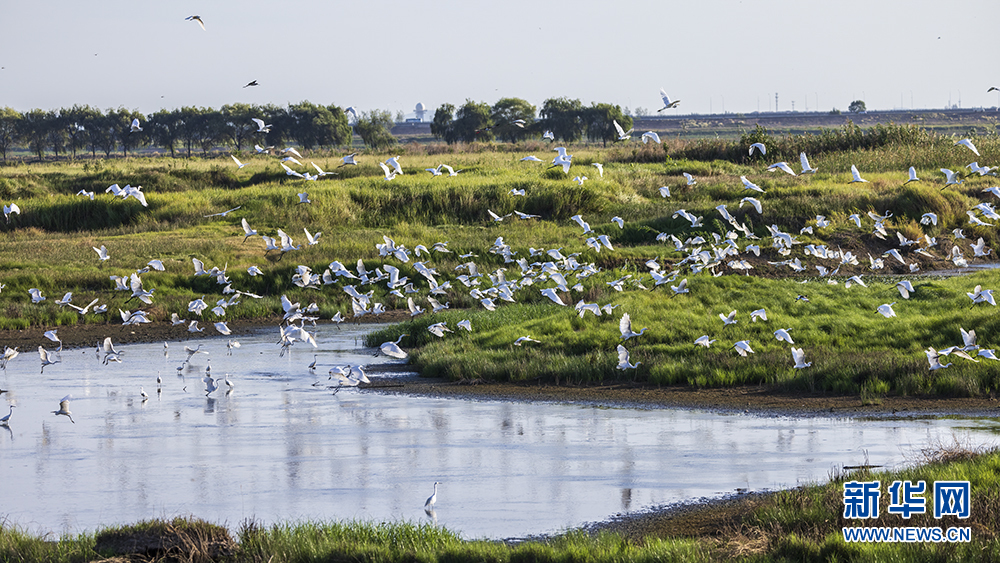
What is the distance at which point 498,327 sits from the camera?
21.1 m

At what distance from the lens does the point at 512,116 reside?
123500mm

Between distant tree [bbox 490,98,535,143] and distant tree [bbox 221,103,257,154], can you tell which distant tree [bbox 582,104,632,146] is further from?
distant tree [bbox 221,103,257,154]

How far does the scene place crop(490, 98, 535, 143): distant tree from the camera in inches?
4678

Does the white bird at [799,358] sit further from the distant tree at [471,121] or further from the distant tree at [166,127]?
the distant tree at [166,127]

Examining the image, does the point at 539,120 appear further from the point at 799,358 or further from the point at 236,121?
the point at 799,358

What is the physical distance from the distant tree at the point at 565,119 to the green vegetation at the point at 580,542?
112683 millimetres

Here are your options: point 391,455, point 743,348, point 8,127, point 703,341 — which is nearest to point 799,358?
point 743,348

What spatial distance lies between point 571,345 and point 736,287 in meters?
4.64

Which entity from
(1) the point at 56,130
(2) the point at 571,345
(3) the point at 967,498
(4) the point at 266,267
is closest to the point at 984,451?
(3) the point at 967,498

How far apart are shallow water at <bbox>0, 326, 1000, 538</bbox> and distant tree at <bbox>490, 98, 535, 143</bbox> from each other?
339 feet

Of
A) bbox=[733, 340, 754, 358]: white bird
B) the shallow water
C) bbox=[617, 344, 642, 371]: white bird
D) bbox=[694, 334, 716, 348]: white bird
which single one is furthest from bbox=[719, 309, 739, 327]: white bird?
the shallow water

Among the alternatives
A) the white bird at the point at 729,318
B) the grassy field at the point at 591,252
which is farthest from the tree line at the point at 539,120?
the white bird at the point at 729,318

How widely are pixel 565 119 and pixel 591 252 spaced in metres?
92.2

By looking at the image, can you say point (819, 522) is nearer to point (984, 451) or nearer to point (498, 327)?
point (984, 451)
